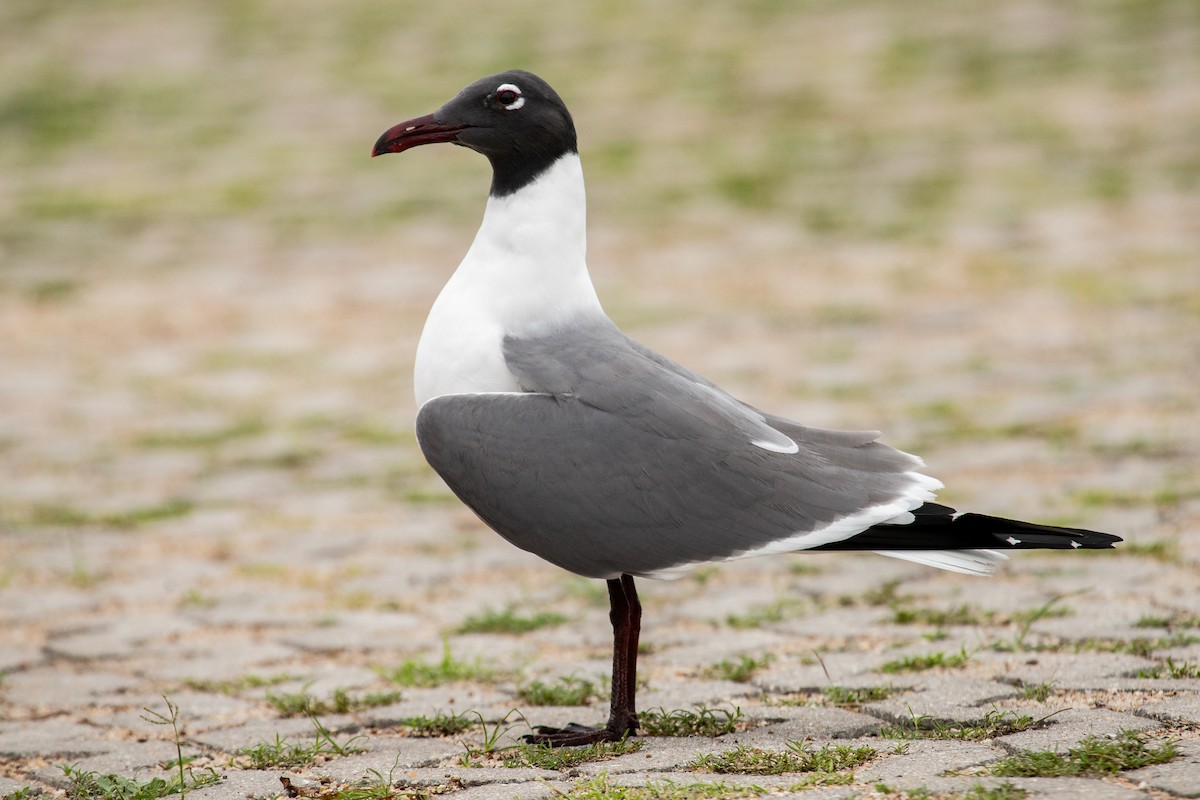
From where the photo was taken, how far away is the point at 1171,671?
3.87m

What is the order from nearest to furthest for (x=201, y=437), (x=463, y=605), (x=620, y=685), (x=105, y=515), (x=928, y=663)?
(x=620, y=685) → (x=928, y=663) → (x=463, y=605) → (x=105, y=515) → (x=201, y=437)

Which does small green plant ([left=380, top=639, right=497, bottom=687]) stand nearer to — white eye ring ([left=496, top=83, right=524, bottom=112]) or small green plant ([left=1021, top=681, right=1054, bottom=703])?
small green plant ([left=1021, top=681, right=1054, bottom=703])

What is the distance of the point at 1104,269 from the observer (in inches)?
389

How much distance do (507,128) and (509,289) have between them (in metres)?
0.42

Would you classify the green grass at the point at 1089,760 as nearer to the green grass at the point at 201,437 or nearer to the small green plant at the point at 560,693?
the small green plant at the point at 560,693

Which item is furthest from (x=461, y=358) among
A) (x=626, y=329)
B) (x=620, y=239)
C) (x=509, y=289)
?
(x=620, y=239)

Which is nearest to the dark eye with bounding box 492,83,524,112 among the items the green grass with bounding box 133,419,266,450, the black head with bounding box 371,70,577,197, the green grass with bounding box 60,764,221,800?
the black head with bounding box 371,70,577,197

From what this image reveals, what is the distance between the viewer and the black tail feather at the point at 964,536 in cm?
333

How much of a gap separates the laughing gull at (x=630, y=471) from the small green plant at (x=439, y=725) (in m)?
0.28

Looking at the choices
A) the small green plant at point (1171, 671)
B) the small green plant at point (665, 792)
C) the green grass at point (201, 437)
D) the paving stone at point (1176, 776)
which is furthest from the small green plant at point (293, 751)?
the green grass at point (201, 437)

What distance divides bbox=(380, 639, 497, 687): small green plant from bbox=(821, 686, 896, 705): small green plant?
3.44 feet

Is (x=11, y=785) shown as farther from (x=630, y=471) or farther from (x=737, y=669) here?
(x=737, y=669)

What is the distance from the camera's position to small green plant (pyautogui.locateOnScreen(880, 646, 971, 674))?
4.15 metres

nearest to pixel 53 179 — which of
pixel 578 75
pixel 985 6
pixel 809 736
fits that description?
pixel 578 75
